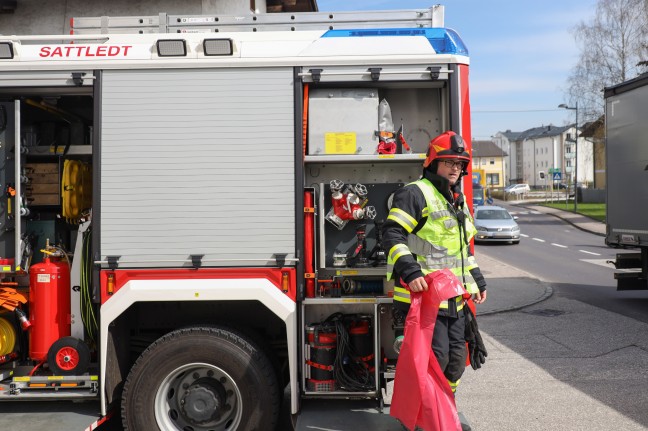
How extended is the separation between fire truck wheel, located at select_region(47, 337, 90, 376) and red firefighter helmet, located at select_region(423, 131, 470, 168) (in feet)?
9.17

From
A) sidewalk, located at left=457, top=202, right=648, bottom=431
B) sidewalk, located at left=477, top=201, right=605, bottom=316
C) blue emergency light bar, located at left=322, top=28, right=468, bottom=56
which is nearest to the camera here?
blue emergency light bar, located at left=322, top=28, right=468, bottom=56

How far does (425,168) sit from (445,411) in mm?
1582

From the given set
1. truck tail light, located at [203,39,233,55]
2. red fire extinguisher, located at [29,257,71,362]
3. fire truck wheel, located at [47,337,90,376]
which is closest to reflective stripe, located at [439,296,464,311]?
truck tail light, located at [203,39,233,55]

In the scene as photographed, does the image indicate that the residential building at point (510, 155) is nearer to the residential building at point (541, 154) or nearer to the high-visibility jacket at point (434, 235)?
the residential building at point (541, 154)

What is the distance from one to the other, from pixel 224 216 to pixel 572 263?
17.5 m

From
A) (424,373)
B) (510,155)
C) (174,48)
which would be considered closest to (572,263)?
(424,373)

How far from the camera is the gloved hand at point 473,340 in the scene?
455 centimetres

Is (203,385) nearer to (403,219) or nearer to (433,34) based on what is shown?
(403,219)

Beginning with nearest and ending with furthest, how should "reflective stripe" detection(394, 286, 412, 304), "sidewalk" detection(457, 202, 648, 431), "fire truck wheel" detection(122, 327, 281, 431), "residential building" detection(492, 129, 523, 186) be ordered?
"reflective stripe" detection(394, 286, 412, 304) < "fire truck wheel" detection(122, 327, 281, 431) < "sidewalk" detection(457, 202, 648, 431) < "residential building" detection(492, 129, 523, 186)

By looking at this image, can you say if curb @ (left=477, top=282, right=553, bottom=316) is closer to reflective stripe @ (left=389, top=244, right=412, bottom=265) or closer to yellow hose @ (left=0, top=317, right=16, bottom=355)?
reflective stripe @ (left=389, top=244, right=412, bottom=265)

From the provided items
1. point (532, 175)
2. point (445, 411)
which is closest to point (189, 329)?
point (445, 411)

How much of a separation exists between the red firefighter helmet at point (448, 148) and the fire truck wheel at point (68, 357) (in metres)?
2.79

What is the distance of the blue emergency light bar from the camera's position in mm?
4711

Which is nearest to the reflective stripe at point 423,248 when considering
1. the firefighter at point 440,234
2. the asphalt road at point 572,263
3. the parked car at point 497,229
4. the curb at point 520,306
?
the firefighter at point 440,234
